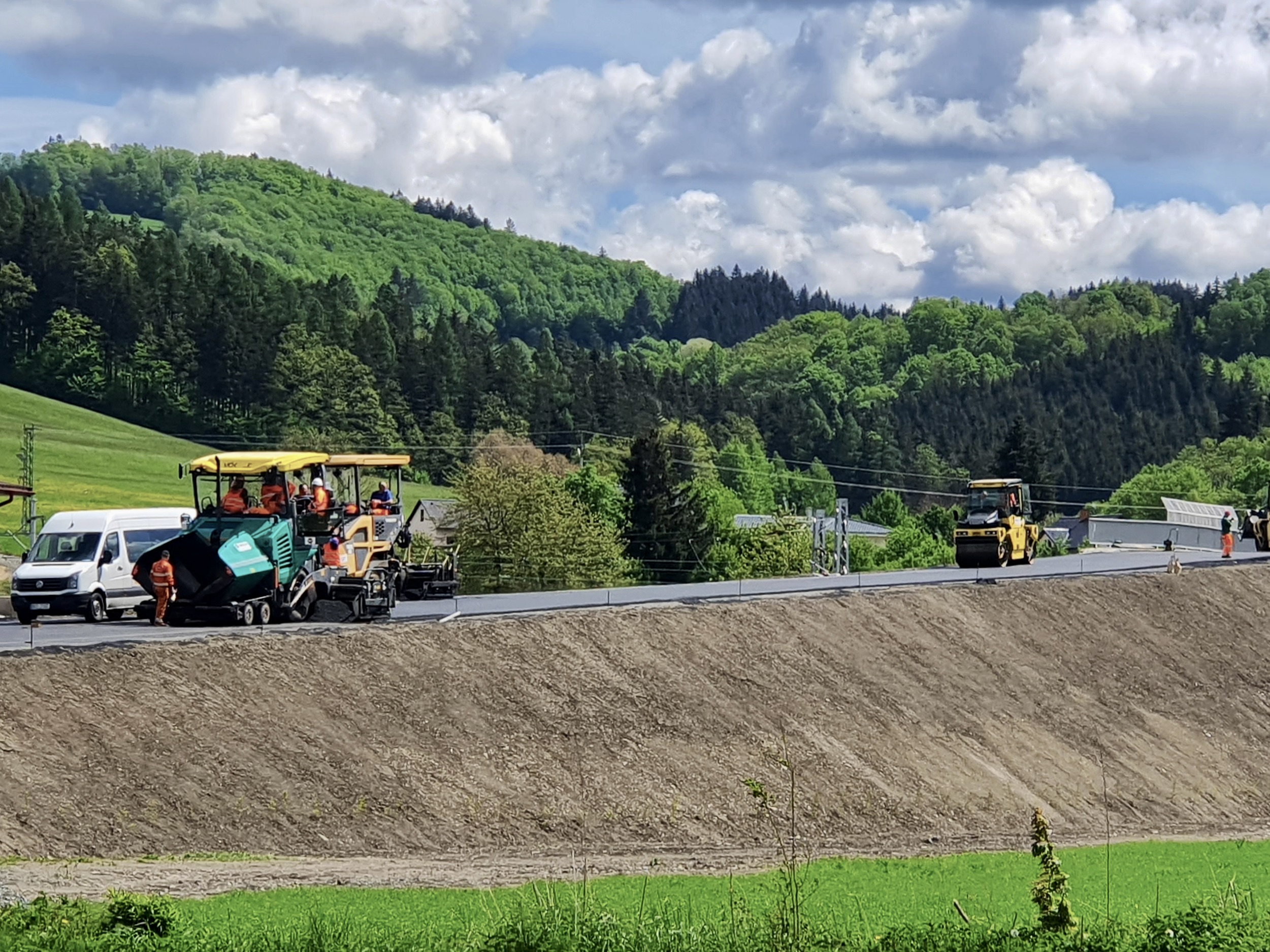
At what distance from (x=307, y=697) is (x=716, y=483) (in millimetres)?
108452

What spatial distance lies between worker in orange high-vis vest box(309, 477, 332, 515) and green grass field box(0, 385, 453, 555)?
50.5 m

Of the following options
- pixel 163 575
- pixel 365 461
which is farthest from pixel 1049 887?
pixel 365 461

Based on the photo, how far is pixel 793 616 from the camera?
3925cm

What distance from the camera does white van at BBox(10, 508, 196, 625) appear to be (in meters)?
34.4

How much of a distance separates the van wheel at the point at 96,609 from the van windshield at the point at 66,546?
0.89 meters

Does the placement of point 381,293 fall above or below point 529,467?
above

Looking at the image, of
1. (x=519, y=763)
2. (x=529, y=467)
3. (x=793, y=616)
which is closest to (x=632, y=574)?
(x=529, y=467)

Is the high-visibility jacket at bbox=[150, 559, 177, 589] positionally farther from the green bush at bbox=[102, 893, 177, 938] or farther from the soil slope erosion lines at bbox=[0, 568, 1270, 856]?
the green bush at bbox=[102, 893, 177, 938]

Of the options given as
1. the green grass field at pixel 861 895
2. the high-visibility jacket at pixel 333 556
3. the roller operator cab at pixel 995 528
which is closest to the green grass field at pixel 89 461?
the roller operator cab at pixel 995 528

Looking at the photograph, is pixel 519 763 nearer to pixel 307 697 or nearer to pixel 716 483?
pixel 307 697

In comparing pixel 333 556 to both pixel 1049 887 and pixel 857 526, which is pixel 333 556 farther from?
Answer: pixel 857 526

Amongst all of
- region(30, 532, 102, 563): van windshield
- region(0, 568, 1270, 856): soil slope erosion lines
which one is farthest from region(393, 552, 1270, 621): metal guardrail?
region(30, 532, 102, 563): van windshield

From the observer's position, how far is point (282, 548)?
32.5 metres

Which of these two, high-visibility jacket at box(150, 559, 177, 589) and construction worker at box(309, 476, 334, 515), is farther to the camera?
construction worker at box(309, 476, 334, 515)
